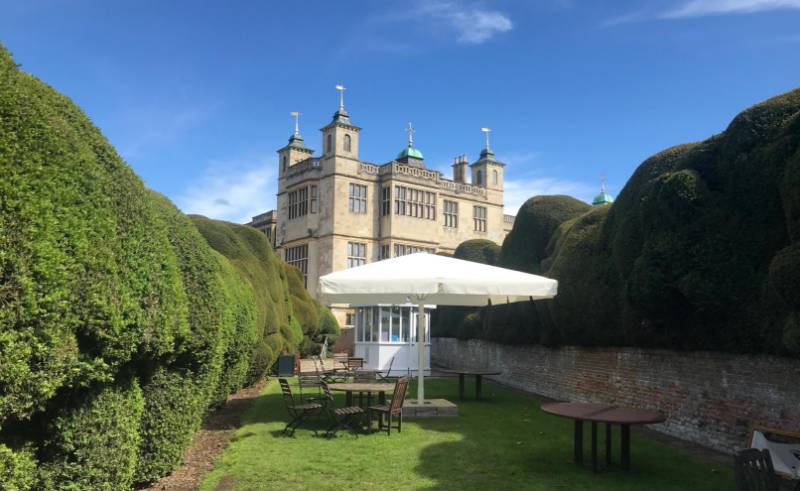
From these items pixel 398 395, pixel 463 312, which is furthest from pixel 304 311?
pixel 398 395

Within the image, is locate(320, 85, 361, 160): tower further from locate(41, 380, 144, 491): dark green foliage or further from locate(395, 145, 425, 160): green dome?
locate(41, 380, 144, 491): dark green foliage

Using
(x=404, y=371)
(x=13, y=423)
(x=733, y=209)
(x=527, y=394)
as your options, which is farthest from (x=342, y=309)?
(x=13, y=423)

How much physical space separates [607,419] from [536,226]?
1154 centimetres

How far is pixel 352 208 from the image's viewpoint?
143 feet

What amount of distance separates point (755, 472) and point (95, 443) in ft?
15.0

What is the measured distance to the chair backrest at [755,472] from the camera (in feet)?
12.8

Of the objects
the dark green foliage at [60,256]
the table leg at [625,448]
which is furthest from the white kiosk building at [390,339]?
the dark green foliage at [60,256]

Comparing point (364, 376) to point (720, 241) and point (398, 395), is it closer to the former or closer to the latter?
point (398, 395)

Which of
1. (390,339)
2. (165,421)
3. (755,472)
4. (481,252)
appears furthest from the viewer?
(481,252)

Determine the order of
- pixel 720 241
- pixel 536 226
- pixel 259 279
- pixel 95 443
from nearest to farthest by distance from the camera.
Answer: pixel 95 443
pixel 720 241
pixel 259 279
pixel 536 226

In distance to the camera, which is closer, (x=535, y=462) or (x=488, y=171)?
(x=535, y=462)

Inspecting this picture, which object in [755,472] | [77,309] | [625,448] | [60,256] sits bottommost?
[625,448]

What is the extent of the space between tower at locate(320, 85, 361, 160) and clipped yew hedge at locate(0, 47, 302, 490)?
37.0m

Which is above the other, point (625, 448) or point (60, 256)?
point (60, 256)
